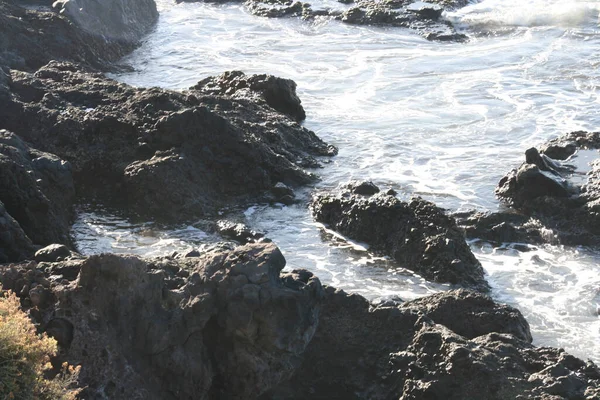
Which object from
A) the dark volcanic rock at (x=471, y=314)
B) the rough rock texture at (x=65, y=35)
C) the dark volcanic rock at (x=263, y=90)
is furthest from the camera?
the rough rock texture at (x=65, y=35)

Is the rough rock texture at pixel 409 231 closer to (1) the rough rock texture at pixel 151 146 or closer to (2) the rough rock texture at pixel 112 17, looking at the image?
(1) the rough rock texture at pixel 151 146

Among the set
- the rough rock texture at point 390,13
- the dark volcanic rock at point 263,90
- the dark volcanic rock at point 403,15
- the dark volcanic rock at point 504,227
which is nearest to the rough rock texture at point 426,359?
the dark volcanic rock at point 504,227

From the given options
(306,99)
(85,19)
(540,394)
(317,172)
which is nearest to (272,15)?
(85,19)

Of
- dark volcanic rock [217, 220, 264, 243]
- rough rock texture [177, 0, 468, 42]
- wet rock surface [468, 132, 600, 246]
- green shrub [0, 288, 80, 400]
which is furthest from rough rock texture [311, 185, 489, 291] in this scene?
rough rock texture [177, 0, 468, 42]

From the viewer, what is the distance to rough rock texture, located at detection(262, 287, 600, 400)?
7.28 metres

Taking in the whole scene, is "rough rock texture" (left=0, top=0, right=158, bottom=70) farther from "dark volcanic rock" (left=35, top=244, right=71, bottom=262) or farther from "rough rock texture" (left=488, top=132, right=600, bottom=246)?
"rough rock texture" (left=488, top=132, right=600, bottom=246)

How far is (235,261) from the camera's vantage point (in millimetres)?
7234

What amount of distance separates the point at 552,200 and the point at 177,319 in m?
7.43

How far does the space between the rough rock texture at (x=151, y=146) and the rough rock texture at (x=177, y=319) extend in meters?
4.95

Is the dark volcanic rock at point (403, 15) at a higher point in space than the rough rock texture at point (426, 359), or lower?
higher

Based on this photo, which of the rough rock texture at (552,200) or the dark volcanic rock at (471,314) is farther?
the rough rock texture at (552,200)

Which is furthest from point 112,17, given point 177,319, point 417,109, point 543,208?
point 177,319

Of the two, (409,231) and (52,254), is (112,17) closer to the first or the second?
(409,231)

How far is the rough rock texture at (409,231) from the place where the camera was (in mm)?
10766
